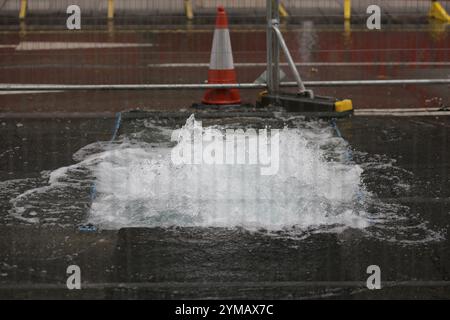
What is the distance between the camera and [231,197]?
21.0 ft

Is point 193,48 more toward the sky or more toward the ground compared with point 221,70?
more toward the sky

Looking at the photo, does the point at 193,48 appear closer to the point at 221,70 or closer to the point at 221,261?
the point at 221,70

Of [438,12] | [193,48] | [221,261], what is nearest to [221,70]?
[193,48]

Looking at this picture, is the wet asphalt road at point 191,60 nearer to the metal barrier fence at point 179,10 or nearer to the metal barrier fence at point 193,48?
the metal barrier fence at point 193,48

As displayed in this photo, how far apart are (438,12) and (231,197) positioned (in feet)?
37.4

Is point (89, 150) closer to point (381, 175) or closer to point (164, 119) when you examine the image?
point (164, 119)

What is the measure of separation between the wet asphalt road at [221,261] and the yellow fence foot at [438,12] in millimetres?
10191

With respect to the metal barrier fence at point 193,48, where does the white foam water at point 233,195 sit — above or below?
below

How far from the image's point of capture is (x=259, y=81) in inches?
385

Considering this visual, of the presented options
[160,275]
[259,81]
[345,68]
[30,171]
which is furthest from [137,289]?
[345,68]

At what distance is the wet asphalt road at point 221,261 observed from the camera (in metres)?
5.12

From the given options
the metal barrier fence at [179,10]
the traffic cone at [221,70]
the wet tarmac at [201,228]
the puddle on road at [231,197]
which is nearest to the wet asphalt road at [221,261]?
the wet tarmac at [201,228]

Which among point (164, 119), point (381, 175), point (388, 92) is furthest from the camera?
point (388, 92)
